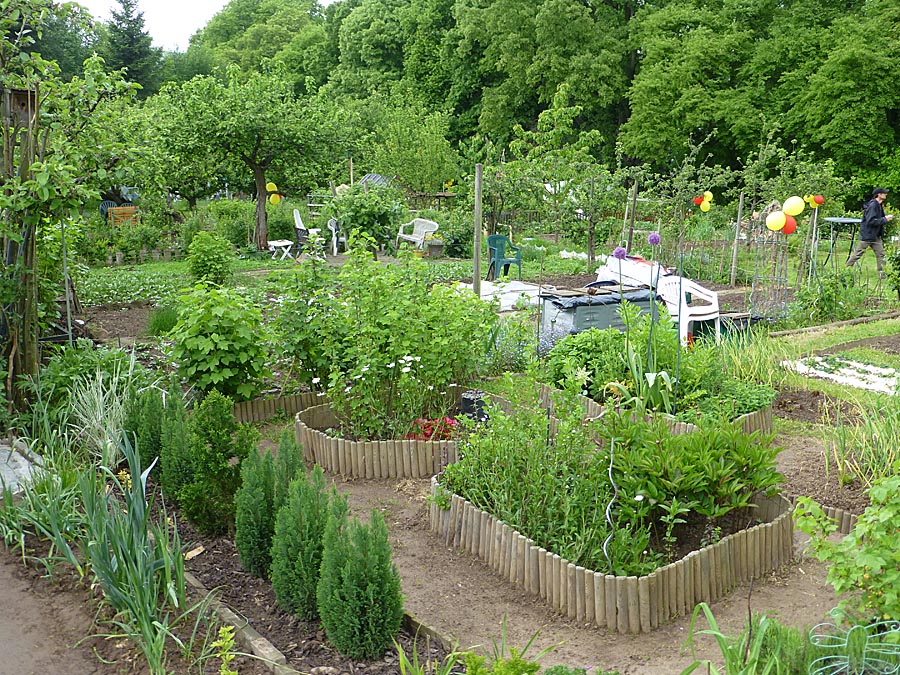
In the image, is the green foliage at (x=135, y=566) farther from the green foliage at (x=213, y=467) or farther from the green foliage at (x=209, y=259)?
the green foliage at (x=209, y=259)

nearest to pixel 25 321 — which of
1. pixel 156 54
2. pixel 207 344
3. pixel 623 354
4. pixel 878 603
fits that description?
pixel 207 344

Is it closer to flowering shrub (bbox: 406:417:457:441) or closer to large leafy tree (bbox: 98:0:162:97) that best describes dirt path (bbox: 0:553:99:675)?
flowering shrub (bbox: 406:417:457:441)

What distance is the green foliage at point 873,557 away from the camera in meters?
2.64

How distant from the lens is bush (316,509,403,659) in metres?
3.03

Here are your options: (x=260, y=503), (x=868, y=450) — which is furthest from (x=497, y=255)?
(x=260, y=503)

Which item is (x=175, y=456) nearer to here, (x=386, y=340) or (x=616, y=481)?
(x=386, y=340)

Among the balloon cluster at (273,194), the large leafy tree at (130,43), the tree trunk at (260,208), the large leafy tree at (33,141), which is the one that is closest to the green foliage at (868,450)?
the large leafy tree at (33,141)

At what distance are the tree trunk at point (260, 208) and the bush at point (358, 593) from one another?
1433cm

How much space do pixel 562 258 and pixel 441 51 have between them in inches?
865

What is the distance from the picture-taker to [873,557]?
264 centimetres

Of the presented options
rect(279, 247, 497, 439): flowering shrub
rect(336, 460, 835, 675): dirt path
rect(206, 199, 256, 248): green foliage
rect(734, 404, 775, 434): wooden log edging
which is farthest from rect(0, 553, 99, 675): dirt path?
rect(206, 199, 256, 248): green foliage

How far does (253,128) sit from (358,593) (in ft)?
46.1

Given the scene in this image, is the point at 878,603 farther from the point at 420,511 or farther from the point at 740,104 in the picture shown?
the point at 740,104

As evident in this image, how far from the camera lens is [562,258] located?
630 inches
